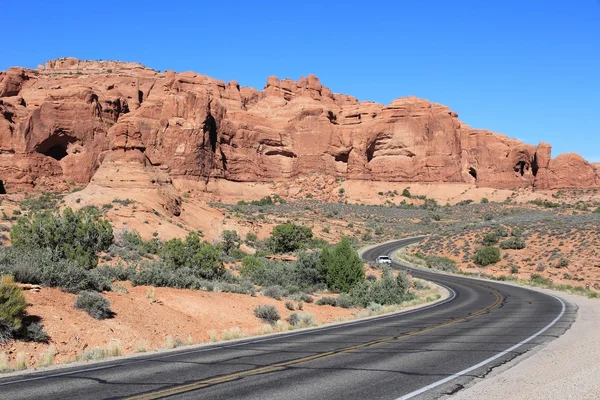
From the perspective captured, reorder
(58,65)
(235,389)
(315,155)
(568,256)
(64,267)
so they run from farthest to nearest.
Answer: (58,65) → (315,155) → (568,256) → (64,267) → (235,389)

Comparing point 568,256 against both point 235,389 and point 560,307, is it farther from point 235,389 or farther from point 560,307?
point 235,389

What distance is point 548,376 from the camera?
771cm

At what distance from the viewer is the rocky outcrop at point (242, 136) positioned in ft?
284

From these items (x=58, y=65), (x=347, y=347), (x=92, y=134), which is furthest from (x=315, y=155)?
(x=347, y=347)

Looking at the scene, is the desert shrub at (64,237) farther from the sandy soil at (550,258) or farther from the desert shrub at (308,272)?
the sandy soil at (550,258)

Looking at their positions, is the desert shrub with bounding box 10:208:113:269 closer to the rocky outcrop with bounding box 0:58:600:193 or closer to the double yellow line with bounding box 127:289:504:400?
the double yellow line with bounding box 127:289:504:400

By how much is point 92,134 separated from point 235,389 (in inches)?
3520

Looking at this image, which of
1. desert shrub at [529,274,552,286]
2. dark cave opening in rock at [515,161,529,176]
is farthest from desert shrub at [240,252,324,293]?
dark cave opening in rock at [515,161,529,176]

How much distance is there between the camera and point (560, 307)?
68.4ft

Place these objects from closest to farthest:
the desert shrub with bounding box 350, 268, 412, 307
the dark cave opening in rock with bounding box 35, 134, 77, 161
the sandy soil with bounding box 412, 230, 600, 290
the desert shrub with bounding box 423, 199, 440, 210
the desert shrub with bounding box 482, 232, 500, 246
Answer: the desert shrub with bounding box 350, 268, 412, 307 → the sandy soil with bounding box 412, 230, 600, 290 → the desert shrub with bounding box 482, 232, 500, 246 → the dark cave opening in rock with bounding box 35, 134, 77, 161 → the desert shrub with bounding box 423, 199, 440, 210

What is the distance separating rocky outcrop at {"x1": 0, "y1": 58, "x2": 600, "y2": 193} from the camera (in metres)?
86.5

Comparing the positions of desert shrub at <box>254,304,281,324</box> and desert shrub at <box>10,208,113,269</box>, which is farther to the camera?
desert shrub at <box>10,208,113,269</box>

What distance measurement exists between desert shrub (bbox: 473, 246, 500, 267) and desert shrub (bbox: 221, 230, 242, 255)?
24.1 meters

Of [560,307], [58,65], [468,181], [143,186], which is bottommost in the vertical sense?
[560,307]
